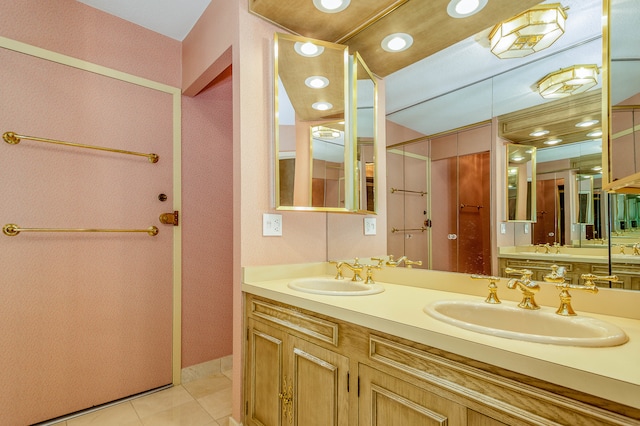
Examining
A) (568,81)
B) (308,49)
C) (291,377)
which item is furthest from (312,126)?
(291,377)

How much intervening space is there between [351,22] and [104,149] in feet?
5.34

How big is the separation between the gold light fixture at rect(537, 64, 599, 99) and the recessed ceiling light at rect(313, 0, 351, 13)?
0.97 meters

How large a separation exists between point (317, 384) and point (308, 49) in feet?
5.45

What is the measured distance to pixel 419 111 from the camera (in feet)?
5.21

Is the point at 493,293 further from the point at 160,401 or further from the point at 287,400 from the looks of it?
the point at 160,401

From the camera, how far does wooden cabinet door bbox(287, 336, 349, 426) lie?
3.63ft

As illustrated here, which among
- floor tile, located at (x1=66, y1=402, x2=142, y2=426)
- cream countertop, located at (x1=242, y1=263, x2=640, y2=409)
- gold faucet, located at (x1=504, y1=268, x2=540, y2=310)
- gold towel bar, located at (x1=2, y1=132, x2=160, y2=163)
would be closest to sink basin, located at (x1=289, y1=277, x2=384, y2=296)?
cream countertop, located at (x1=242, y1=263, x2=640, y2=409)

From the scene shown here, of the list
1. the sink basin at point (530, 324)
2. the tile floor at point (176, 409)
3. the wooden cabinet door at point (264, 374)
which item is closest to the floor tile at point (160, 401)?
the tile floor at point (176, 409)

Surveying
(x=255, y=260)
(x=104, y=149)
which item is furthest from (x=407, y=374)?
(x=104, y=149)

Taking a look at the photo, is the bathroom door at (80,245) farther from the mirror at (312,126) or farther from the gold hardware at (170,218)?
the mirror at (312,126)

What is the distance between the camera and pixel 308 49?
1.77 meters

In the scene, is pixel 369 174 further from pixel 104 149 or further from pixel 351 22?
pixel 104 149

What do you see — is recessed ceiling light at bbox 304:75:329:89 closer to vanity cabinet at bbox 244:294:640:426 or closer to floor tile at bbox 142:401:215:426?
vanity cabinet at bbox 244:294:640:426

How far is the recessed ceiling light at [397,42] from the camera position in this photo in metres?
1.59
